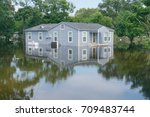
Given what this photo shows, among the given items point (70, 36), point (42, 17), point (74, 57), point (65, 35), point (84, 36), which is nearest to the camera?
point (74, 57)

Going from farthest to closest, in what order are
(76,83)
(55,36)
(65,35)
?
(55,36) → (65,35) → (76,83)

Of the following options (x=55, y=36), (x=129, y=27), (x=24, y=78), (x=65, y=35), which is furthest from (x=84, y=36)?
(x=24, y=78)

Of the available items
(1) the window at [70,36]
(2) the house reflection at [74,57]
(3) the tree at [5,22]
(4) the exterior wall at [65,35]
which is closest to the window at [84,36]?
(4) the exterior wall at [65,35]

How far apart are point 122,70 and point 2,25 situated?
3184 cm

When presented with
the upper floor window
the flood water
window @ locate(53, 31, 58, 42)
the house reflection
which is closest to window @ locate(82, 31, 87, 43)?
the upper floor window

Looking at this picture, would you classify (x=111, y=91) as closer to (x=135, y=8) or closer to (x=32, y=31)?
(x=135, y=8)

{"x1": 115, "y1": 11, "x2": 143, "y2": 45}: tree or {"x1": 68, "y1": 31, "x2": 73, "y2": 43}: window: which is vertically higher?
{"x1": 115, "y1": 11, "x2": 143, "y2": 45}: tree

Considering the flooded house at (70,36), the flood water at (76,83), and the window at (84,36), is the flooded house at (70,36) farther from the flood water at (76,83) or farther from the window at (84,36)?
the flood water at (76,83)

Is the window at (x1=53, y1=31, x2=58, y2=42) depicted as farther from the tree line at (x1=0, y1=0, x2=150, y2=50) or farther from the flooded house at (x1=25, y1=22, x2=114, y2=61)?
the tree line at (x1=0, y1=0, x2=150, y2=50)

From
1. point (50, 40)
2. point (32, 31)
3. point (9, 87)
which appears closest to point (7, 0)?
point (32, 31)

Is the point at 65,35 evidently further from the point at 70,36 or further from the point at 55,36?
the point at 55,36

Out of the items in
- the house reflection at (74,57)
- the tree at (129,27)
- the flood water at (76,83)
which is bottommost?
the flood water at (76,83)

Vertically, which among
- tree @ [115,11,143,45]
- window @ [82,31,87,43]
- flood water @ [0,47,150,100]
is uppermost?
tree @ [115,11,143,45]

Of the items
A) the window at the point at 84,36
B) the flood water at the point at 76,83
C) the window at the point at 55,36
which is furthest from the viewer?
the window at the point at 55,36
